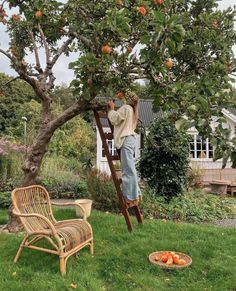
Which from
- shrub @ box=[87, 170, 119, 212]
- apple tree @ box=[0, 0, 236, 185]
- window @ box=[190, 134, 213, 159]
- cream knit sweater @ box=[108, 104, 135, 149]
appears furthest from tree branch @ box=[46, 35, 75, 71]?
window @ box=[190, 134, 213, 159]

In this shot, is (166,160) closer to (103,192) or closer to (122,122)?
(103,192)

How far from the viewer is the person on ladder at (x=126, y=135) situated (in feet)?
18.2

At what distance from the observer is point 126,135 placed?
5.60m

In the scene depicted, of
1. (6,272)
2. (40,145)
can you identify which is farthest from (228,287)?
(40,145)

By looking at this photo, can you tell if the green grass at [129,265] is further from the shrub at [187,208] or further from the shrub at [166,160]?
the shrub at [166,160]

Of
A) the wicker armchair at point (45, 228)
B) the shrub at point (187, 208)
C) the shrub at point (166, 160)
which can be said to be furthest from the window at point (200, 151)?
the wicker armchair at point (45, 228)

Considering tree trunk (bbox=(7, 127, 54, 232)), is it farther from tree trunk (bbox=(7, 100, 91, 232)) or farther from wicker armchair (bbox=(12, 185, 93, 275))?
wicker armchair (bbox=(12, 185, 93, 275))

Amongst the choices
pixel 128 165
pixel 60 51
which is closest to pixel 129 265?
pixel 128 165

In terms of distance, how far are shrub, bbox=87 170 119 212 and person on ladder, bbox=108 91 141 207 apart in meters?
2.61

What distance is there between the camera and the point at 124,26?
377cm

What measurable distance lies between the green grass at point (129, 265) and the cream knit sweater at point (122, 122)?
5.16ft

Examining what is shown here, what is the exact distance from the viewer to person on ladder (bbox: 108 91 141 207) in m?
5.55

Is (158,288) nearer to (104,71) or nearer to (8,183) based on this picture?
(104,71)

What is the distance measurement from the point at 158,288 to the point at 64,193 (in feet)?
24.6
